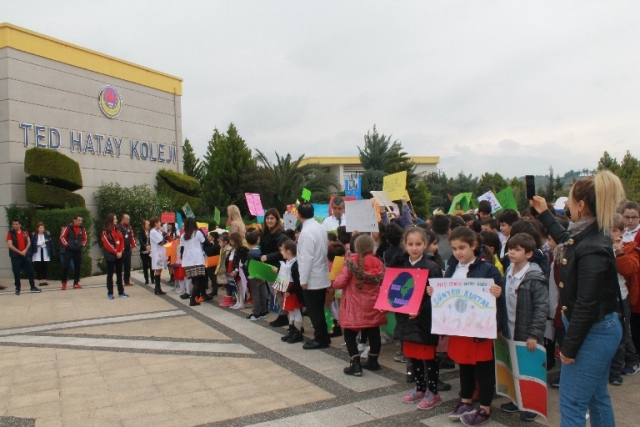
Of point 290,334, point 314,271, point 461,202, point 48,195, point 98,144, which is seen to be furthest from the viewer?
point 98,144

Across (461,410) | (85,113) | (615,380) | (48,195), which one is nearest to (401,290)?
(461,410)

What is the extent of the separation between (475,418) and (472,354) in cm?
50

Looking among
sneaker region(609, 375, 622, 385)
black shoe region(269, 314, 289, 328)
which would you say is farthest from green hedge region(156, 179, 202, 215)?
sneaker region(609, 375, 622, 385)

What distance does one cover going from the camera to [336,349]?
6621 mm

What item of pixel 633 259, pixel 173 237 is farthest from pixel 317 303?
pixel 173 237

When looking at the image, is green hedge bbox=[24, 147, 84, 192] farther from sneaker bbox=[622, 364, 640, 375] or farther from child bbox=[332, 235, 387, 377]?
sneaker bbox=[622, 364, 640, 375]

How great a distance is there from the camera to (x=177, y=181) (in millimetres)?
24906

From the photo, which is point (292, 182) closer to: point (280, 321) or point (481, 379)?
point (280, 321)

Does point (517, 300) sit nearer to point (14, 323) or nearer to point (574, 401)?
point (574, 401)

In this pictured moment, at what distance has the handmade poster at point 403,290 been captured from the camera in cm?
456

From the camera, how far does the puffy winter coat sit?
5.47m

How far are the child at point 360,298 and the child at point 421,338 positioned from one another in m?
0.79

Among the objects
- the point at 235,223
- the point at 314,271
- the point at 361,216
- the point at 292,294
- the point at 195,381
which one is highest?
the point at 361,216

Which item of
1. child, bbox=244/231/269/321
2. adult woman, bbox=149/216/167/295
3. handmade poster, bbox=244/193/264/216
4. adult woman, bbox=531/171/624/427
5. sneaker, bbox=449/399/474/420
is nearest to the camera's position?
adult woman, bbox=531/171/624/427
